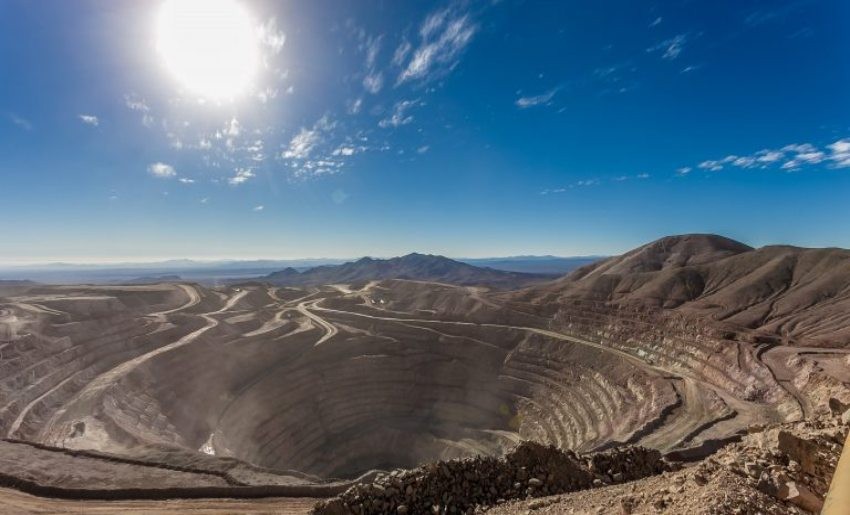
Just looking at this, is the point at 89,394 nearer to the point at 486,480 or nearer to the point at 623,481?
the point at 486,480

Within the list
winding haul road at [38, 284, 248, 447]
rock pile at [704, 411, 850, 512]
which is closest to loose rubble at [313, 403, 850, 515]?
rock pile at [704, 411, 850, 512]

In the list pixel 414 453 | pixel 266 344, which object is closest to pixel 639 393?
pixel 414 453

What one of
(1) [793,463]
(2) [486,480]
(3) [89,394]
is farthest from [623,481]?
(3) [89,394]

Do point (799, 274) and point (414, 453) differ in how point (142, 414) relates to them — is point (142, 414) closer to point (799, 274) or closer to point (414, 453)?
point (414, 453)

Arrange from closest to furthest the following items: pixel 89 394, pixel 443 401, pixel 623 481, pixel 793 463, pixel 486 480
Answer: pixel 793 463 → pixel 486 480 → pixel 623 481 → pixel 89 394 → pixel 443 401

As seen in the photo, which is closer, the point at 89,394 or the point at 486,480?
the point at 486,480

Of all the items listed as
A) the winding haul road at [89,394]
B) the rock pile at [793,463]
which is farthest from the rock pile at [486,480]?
the winding haul road at [89,394]
